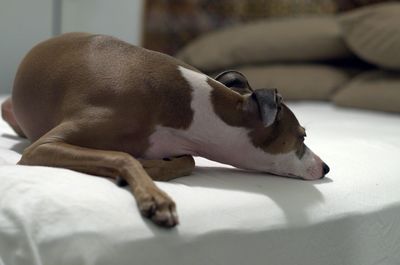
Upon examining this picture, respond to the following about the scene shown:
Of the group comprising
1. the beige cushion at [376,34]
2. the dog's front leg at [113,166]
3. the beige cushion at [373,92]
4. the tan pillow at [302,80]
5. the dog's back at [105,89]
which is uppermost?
the dog's back at [105,89]

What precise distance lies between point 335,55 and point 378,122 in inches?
25.9

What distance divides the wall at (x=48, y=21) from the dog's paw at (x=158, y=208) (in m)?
1.50

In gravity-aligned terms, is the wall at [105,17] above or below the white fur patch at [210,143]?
below

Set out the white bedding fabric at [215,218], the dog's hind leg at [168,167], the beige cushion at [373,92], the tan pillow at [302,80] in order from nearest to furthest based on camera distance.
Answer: the white bedding fabric at [215,218] < the dog's hind leg at [168,167] < the beige cushion at [373,92] < the tan pillow at [302,80]

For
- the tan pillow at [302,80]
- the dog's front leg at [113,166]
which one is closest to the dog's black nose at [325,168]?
the dog's front leg at [113,166]

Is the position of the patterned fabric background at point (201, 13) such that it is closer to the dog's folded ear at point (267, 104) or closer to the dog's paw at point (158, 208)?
the dog's folded ear at point (267, 104)

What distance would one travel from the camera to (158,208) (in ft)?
2.66

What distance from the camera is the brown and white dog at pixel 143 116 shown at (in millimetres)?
991

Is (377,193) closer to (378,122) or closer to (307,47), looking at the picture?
(378,122)

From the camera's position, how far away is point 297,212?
97cm

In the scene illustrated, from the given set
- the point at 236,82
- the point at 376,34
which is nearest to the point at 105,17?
the point at 376,34

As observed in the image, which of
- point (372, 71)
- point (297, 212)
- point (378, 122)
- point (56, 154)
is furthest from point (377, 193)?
point (372, 71)

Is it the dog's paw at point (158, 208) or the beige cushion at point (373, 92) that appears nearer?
the dog's paw at point (158, 208)

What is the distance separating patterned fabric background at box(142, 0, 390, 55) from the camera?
2.95 metres
